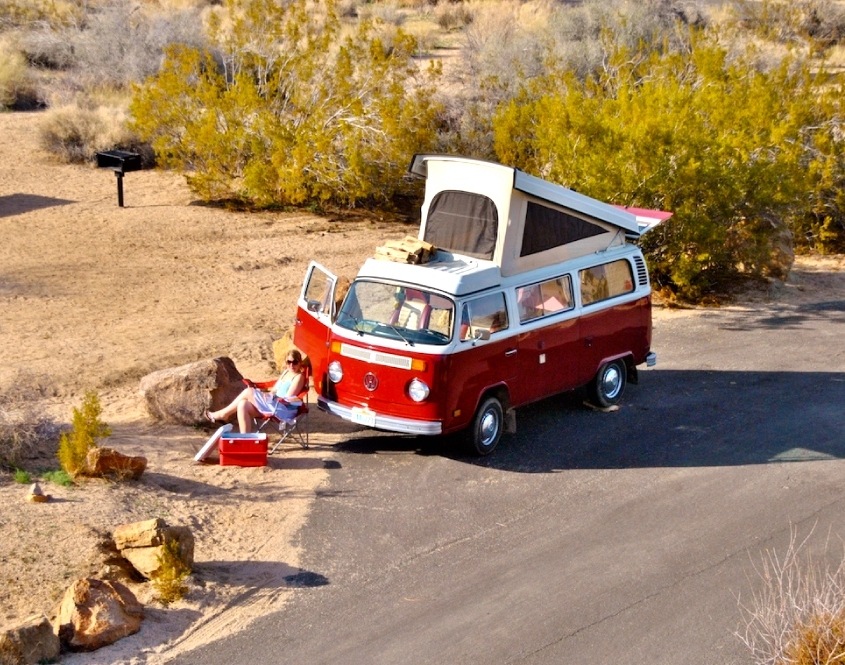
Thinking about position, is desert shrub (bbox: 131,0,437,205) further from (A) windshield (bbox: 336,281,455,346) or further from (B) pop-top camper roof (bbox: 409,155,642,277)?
(A) windshield (bbox: 336,281,455,346)

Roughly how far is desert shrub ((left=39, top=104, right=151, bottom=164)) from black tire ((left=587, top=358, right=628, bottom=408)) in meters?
14.2

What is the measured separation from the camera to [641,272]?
1273cm

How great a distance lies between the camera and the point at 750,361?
48.1 ft

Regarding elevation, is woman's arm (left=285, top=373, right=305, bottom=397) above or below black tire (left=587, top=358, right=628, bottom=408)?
above

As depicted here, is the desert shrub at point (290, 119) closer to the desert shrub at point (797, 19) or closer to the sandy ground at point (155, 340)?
the sandy ground at point (155, 340)

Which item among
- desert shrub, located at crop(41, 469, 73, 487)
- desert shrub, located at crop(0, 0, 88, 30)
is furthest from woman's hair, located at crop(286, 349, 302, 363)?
desert shrub, located at crop(0, 0, 88, 30)

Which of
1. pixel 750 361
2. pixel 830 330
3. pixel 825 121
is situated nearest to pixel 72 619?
pixel 750 361

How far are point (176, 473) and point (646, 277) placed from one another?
5.94 metres

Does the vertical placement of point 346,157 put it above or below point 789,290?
above

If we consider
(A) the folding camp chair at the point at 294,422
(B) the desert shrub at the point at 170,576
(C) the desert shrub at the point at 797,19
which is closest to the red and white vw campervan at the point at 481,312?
(A) the folding camp chair at the point at 294,422

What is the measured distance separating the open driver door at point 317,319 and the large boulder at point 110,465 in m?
2.14

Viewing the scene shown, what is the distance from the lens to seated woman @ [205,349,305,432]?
35.4ft

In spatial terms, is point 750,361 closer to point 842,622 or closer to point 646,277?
point 646,277

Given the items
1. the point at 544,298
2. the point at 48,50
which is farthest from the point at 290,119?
the point at 48,50
